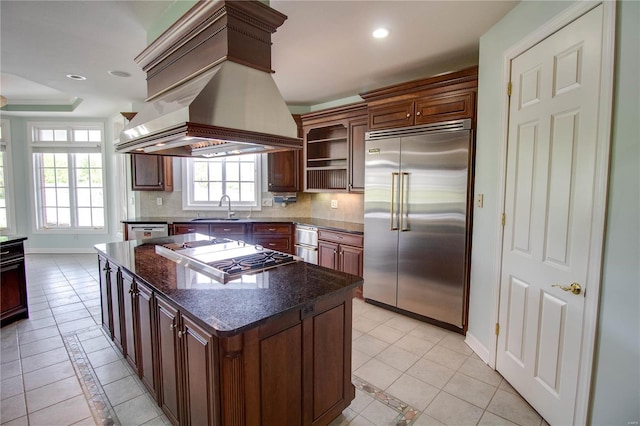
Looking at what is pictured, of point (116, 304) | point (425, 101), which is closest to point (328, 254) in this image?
point (425, 101)

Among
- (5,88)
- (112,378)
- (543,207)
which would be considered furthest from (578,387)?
(5,88)

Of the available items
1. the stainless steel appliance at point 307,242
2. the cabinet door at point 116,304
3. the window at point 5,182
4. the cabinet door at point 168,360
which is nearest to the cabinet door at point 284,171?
the stainless steel appliance at point 307,242

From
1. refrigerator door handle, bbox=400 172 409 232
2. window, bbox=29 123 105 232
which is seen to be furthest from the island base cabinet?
window, bbox=29 123 105 232

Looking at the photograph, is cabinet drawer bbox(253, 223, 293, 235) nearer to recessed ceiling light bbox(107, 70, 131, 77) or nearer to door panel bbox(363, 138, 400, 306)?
door panel bbox(363, 138, 400, 306)

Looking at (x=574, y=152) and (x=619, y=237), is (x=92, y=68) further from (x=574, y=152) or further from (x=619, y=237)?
(x=619, y=237)

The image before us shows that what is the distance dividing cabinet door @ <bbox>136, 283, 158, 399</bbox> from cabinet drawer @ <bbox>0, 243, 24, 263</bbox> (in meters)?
2.17

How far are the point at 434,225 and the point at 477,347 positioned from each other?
1.13 meters

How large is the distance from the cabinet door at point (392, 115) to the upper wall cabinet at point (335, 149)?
373 mm

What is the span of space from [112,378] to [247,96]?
7.41 feet

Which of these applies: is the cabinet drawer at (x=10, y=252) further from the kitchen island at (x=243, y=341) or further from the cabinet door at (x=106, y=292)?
the kitchen island at (x=243, y=341)

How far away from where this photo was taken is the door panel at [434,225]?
9.77 ft

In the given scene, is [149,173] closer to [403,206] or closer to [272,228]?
[272,228]

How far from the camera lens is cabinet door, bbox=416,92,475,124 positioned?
290 cm

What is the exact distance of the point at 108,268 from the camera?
2.62m
